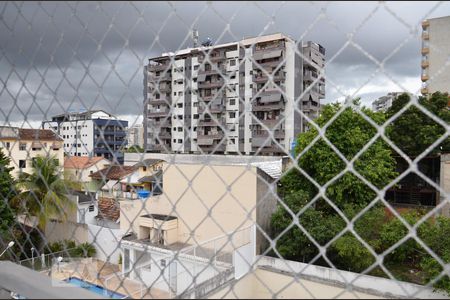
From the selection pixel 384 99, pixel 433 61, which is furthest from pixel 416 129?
pixel 433 61

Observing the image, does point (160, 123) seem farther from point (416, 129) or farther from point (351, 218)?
point (416, 129)

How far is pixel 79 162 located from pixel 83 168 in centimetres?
10

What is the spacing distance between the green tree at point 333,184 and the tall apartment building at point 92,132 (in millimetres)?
4050

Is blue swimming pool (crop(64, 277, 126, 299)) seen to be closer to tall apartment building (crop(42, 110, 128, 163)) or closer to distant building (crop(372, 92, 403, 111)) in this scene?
tall apartment building (crop(42, 110, 128, 163))

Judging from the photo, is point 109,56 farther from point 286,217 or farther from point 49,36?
point 286,217

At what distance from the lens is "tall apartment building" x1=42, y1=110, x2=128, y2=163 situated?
0.72m

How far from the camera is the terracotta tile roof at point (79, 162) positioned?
0.77 metres

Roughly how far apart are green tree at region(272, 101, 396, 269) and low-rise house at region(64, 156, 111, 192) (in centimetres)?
401

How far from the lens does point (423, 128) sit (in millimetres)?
7977

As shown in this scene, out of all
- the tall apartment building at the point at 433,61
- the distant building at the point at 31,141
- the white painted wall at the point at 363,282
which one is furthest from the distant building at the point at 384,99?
the distant building at the point at 31,141

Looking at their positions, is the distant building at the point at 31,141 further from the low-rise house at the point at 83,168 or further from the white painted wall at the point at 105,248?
the white painted wall at the point at 105,248

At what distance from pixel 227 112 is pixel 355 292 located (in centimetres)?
49

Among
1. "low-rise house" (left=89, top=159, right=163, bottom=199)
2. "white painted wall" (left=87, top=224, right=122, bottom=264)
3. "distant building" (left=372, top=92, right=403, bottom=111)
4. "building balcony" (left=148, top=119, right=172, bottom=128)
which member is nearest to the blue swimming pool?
"white painted wall" (left=87, top=224, right=122, bottom=264)

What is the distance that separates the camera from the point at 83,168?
759mm
